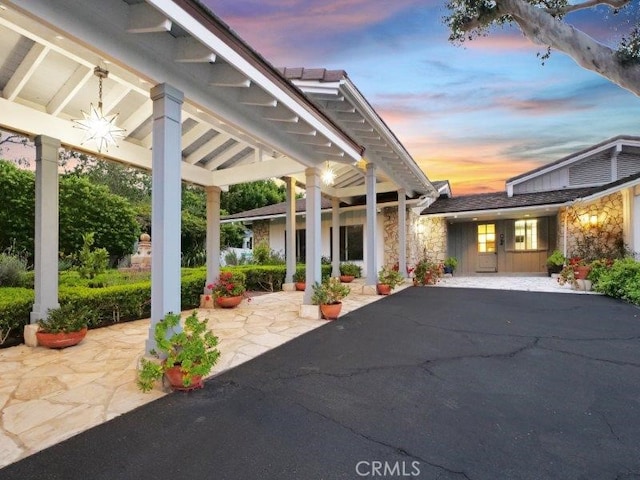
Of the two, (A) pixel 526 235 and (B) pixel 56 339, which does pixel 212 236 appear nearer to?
(B) pixel 56 339

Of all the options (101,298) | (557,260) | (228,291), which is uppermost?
(557,260)

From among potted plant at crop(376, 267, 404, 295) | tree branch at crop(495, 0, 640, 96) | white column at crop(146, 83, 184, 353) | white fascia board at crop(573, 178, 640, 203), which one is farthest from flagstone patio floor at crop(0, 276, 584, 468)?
white fascia board at crop(573, 178, 640, 203)

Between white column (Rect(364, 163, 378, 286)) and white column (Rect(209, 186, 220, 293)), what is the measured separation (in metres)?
3.80

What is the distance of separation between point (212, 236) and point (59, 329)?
356 centimetres

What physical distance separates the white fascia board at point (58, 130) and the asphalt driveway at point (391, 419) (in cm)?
396

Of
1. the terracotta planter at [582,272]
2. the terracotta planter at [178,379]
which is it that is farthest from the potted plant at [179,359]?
the terracotta planter at [582,272]

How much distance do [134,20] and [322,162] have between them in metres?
3.82

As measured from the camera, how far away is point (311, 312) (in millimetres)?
5824

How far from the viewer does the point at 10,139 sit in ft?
44.0

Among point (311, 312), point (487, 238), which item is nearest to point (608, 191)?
point (487, 238)

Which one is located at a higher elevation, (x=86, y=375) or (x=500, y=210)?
(x=500, y=210)

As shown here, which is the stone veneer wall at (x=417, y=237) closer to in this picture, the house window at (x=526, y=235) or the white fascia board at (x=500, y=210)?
the white fascia board at (x=500, y=210)

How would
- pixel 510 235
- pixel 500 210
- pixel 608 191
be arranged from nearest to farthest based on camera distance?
pixel 608 191
pixel 500 210
pixel 510 235
